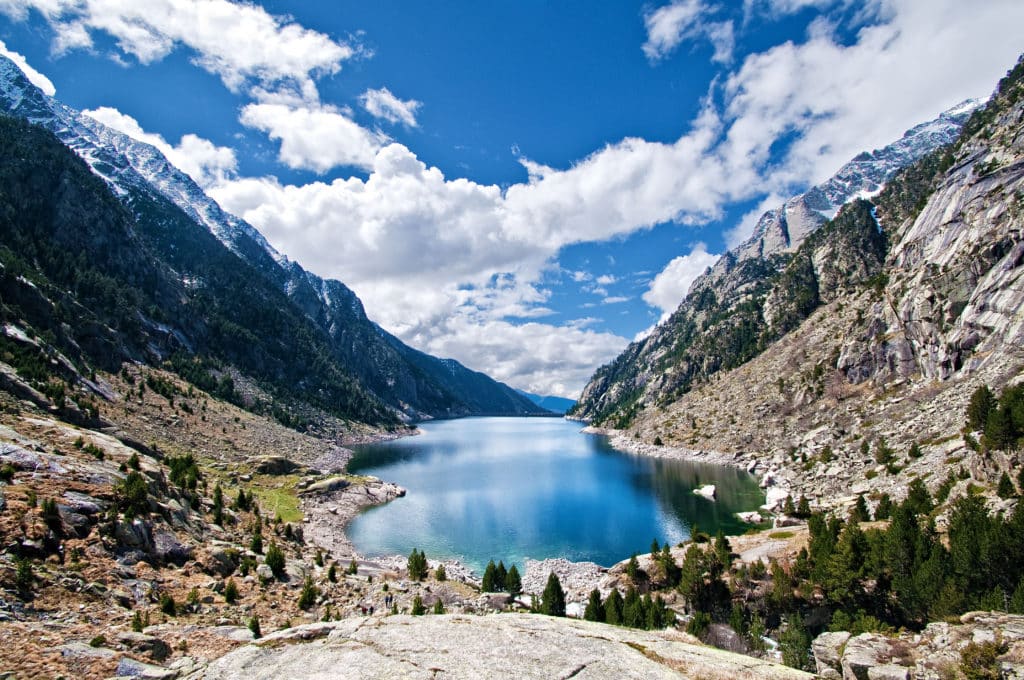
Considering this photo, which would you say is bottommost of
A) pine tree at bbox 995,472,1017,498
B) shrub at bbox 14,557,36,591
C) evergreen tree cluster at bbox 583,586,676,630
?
evergreen tree cluster at bbox 583,586,676,630

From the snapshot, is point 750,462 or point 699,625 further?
point 750,462

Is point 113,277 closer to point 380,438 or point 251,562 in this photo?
point 380,438

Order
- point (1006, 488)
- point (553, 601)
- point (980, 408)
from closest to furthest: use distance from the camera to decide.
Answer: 1. point (553, 601)
2. point (1006, 488)
3. point (980, 408)

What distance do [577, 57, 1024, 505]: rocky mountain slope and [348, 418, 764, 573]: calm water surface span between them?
13.8 metres

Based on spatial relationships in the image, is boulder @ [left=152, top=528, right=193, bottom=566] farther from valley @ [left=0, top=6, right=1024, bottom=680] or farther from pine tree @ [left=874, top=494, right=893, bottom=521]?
pine tree @ [left=874, top=494, right=893, bottom=521]

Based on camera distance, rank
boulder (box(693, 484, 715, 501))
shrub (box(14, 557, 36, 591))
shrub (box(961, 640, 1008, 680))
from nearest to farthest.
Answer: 1. shrub (box(961, 640, 1008, 680))
2. shrub (box(14, 557, 36, 591))
3. boulder (box(693, 484, 715, 501))

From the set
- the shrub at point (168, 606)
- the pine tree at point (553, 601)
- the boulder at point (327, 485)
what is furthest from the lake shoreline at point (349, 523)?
the shrub at point (168, 606)

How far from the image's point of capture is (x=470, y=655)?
13.3m

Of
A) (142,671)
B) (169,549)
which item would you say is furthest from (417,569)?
(142,671)

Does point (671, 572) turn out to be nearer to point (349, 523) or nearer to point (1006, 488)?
point (1006, 488)

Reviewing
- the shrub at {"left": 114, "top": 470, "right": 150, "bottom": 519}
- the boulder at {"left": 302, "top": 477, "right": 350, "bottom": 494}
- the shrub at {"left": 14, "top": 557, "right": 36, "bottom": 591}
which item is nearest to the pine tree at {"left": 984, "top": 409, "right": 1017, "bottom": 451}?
the shrub at {"left": 114, "top": 470, "right": 150, "bottom": 519}

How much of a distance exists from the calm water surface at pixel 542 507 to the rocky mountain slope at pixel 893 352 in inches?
542

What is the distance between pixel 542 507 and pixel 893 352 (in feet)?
267

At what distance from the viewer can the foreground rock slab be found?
12406 mm
